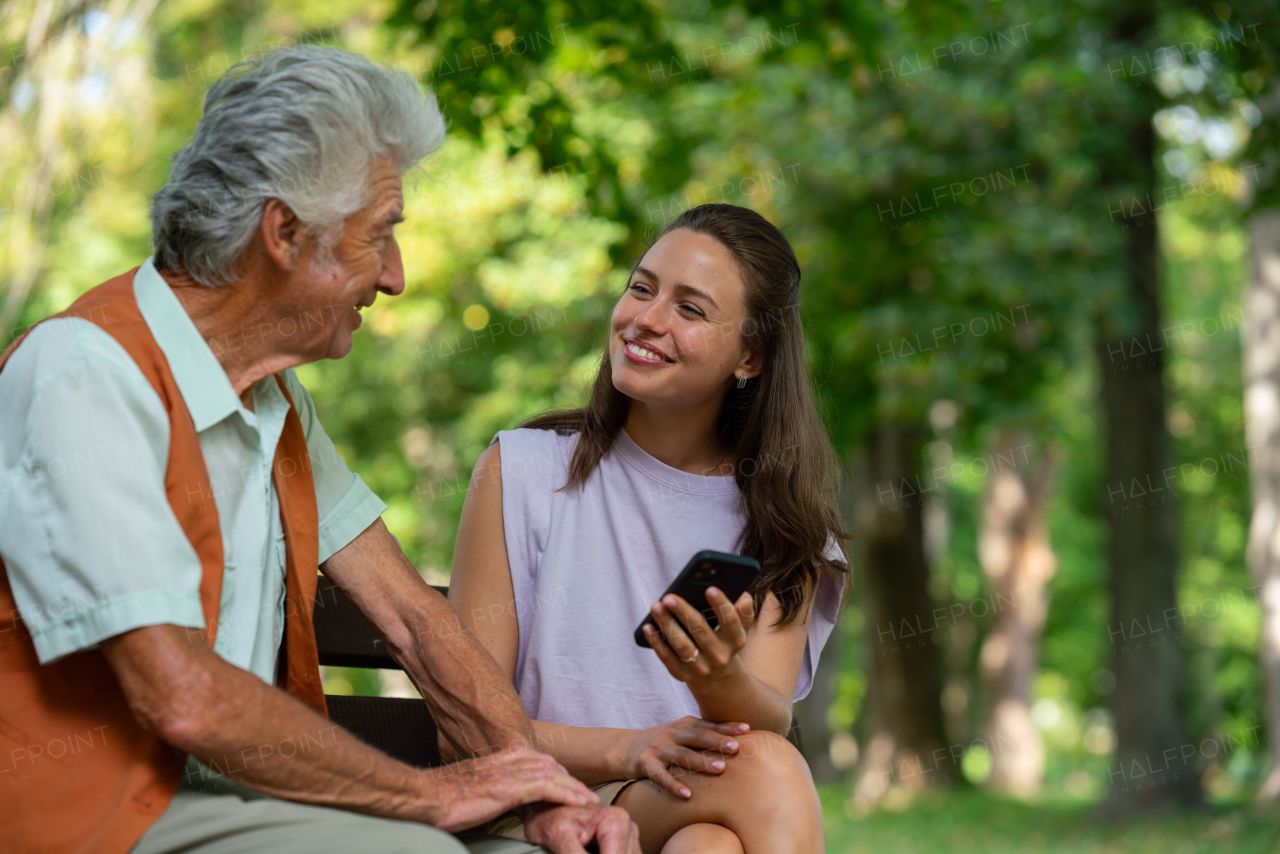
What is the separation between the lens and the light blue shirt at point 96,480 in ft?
5.54

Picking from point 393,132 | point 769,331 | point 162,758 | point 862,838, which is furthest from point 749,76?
point 162,758

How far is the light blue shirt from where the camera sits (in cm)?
169

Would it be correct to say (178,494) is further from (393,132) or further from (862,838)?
(862,838)

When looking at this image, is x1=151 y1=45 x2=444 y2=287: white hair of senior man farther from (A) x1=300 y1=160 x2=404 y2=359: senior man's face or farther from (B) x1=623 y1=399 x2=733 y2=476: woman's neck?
(B) x1=623 y1=399 x2=733 y2=476: woman's neck

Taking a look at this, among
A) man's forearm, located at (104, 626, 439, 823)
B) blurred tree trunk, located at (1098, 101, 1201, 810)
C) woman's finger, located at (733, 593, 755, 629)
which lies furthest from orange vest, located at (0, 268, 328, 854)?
blurred tree trunk, located at (1098, 101, 1201, 810)

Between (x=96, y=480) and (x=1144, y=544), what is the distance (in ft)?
29.9

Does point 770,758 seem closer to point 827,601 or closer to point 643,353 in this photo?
point 827,601

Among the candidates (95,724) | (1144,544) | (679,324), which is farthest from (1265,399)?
(95,724)

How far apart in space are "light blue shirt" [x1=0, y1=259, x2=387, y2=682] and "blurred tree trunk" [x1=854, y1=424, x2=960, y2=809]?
11.0 meters

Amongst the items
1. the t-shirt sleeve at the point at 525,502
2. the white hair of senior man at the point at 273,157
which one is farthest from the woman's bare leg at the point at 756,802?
the white hair of senior man at the point at 273,157

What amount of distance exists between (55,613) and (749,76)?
8.77 meters

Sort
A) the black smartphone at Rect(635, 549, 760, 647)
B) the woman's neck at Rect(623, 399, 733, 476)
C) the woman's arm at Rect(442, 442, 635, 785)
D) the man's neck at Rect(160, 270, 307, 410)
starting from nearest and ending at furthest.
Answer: the man's neck at Rect(160, 270, 307, 410) < the black smartphone at Rect(635, 549, 760, 647) < the woman's arm at Rect(442, 442, 635, 785) < the woman's neck at Rect(623, 399, 733, 476)

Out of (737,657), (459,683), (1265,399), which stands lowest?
(1265,399)

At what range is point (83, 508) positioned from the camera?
5.55ft
